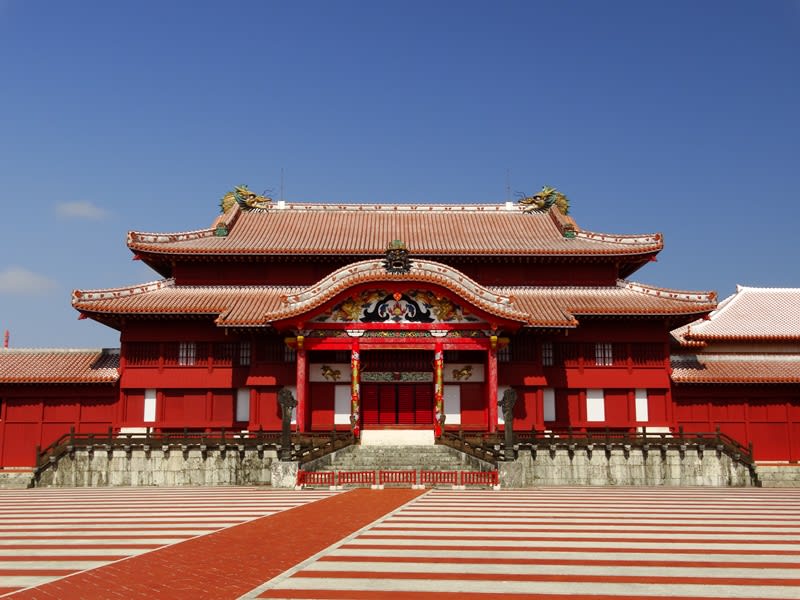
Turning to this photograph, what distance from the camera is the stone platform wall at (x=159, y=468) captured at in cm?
2853

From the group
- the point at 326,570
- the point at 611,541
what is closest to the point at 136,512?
the point at 326,570

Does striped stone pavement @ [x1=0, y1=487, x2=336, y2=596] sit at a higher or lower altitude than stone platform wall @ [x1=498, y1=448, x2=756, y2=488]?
lower

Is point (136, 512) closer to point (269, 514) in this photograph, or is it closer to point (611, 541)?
point (269, 514)

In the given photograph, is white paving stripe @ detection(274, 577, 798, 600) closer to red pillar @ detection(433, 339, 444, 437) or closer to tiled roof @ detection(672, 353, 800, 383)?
red pillar @ detection(433, 339, 444, 437)

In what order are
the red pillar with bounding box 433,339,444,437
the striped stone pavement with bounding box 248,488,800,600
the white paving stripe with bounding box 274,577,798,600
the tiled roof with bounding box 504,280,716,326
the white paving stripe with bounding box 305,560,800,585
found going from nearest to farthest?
the white paving stripe with bounding box 274,577,798,600, the striped stone pavement with bounding box 248,488,800,600, the white paving stripe with bounding box 305,560,800,585, the red pillar with bounding box 433,339,444,437, the tiled roof with bounding box 504,280,716,326

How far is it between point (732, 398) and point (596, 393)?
6.21 meters

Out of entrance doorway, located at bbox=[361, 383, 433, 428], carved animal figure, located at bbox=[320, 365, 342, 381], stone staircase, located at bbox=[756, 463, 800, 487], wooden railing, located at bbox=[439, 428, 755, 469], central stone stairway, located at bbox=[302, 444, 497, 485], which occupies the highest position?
carved animal figure, located at bbox=[320, 365, 342, 381]

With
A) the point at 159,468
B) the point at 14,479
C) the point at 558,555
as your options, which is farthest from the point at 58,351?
the point at 558,555

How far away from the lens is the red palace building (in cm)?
3206

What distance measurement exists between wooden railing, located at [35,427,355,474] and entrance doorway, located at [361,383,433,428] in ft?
13.1

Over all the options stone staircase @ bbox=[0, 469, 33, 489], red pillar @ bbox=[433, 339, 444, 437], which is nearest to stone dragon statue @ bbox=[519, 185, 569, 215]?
red pillar @ bbox=[433, 339, 444, 437]

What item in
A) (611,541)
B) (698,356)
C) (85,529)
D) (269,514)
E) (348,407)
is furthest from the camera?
(698,356)

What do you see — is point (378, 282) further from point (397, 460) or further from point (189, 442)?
point (189, 442)

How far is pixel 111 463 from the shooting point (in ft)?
95.9
